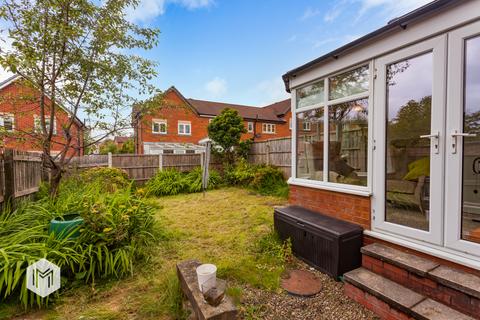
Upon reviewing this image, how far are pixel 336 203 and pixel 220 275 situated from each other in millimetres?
1788

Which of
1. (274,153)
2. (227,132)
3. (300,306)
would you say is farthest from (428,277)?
(227,132)

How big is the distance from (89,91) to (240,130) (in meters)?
6.31

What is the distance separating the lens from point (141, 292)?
2.33 metres

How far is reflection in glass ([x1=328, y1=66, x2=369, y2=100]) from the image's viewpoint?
9.08 ft

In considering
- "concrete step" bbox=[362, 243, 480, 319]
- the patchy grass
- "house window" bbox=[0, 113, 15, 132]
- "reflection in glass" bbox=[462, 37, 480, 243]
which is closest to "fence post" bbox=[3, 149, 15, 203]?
"house window" bbox=[0, 113, 15, 132]

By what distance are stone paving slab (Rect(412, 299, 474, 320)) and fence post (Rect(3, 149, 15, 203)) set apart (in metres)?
5.25

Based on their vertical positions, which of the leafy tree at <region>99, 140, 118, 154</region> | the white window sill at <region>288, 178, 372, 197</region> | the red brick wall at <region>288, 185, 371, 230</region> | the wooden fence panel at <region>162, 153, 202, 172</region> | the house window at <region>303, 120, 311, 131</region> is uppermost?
the house window at <region>303, 120, 311, 131</region>

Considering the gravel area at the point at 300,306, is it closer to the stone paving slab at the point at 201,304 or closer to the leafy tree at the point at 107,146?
the stone paving slab at the point at 201,304

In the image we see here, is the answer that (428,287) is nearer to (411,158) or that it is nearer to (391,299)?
(391,299)

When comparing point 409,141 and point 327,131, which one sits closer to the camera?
point 409,141

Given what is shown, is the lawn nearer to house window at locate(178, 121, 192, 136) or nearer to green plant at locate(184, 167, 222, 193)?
green plant at locate(184, 167, 222, 193)

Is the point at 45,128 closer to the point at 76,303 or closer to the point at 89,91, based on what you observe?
the point at 89,91

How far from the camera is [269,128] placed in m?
23.1

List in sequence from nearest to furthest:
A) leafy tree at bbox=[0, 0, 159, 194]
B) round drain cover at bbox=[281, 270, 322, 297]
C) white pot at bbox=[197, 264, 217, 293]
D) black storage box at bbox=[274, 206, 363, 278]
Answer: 1. white pot at bbox=[197, 264, 217, 293]
2. round drain cover at bbox=[281, 270, 322, 297]
3. black storage box at bbox=[274, 206, 363, 278]
4. leafy tree at bbox=[0, 0, 159, 194]
